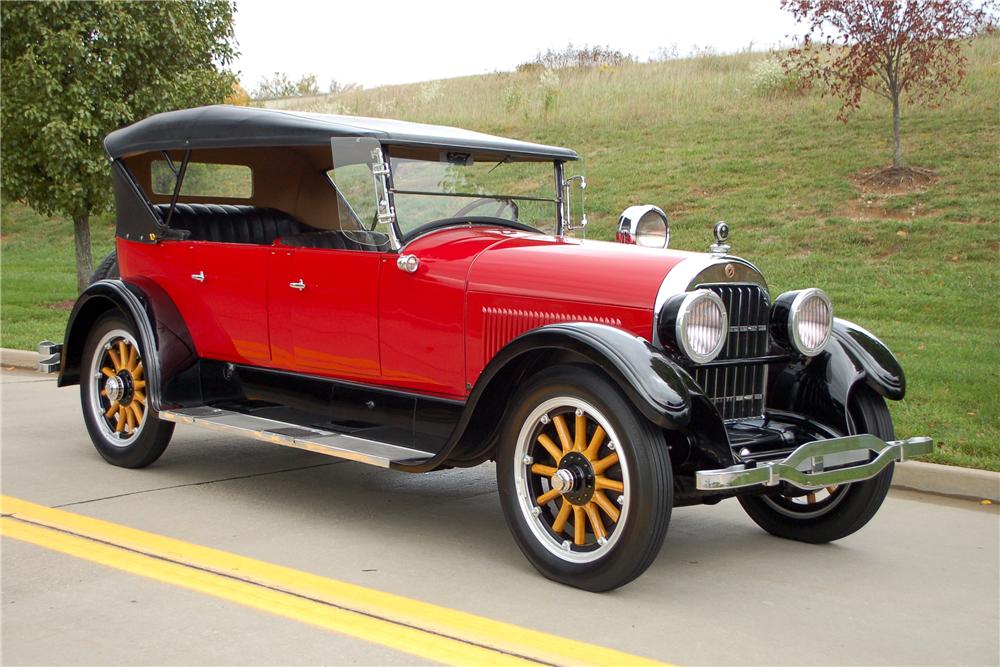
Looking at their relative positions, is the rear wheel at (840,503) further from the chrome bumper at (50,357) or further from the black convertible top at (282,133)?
the chrome bumper at (50,357)

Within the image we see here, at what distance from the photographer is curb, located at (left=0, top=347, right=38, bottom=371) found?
9.88 meters

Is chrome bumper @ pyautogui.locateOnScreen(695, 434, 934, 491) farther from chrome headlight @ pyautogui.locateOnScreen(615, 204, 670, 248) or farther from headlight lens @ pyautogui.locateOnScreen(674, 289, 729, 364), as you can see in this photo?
chrome headlight @ pyautogui.locateOnScreen(615, 204, 670, 248)

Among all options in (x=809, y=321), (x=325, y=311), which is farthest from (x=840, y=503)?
(x=325, y=311)

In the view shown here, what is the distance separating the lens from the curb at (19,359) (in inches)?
389

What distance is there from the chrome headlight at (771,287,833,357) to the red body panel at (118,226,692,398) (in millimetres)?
498

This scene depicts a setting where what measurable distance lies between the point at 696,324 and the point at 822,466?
0.75 m

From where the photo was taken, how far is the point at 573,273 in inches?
177

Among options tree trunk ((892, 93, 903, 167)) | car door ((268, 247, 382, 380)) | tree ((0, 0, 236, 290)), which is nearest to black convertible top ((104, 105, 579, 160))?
car door ((268, 247, 382, 380))

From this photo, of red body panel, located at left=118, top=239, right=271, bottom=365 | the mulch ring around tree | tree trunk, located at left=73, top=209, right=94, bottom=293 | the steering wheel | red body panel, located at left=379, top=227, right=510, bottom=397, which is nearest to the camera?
red body panel, located at left=379, top=227, right=510, bottom=397

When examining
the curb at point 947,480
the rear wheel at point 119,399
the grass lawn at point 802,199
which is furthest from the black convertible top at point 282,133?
the grass lawn at point 802,199

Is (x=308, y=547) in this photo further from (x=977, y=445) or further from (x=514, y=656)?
(x=977, y=445)

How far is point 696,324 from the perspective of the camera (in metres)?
4.18

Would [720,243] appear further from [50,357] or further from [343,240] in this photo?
[50,357]

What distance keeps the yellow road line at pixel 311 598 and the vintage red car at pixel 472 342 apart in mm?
575
